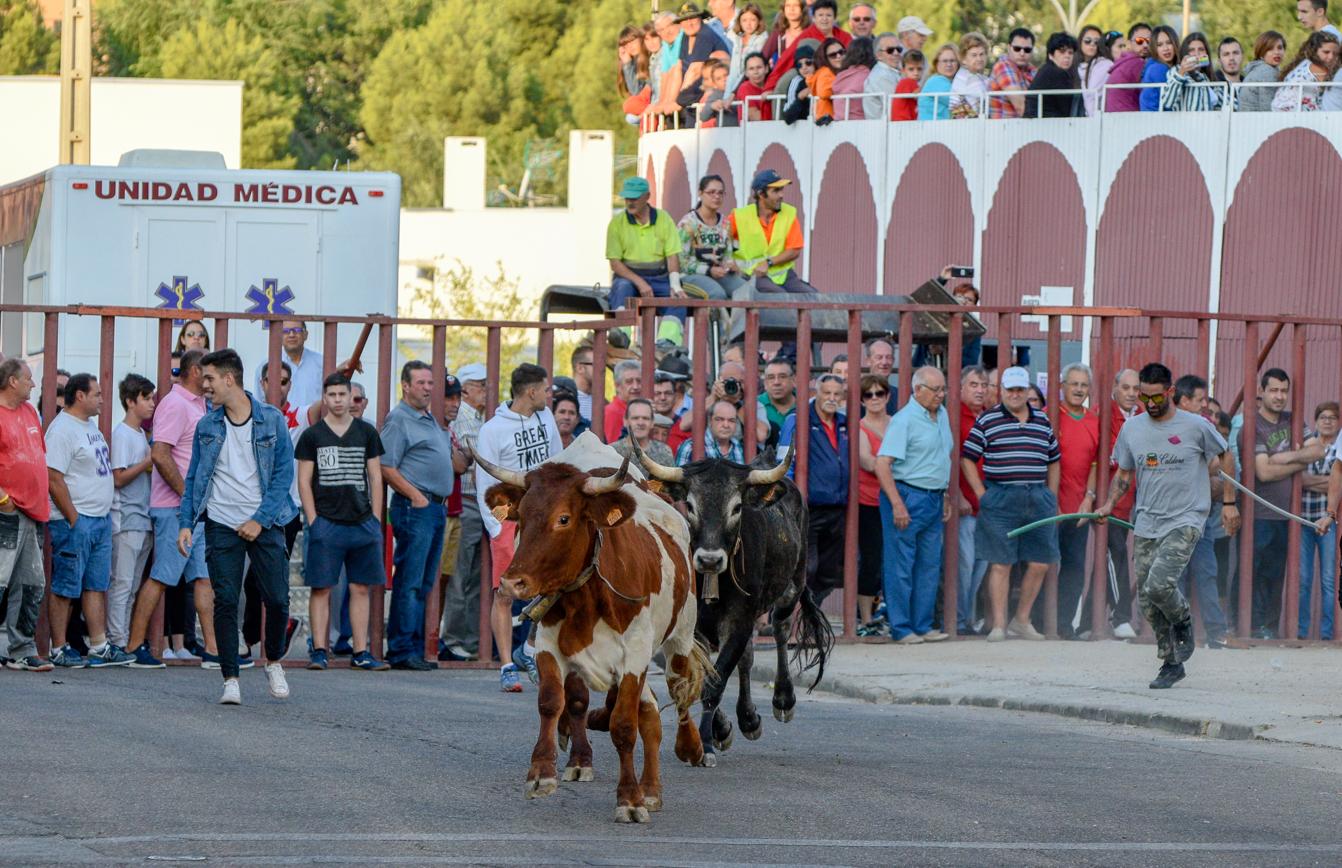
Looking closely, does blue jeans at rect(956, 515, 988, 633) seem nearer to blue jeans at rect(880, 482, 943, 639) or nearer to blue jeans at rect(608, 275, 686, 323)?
blue jeans at rect(880, 482, 943, 639)

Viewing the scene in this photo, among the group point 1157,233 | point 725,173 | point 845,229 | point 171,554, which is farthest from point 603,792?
point 725,173

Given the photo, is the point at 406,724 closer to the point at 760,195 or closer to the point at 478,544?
the point at 478,544

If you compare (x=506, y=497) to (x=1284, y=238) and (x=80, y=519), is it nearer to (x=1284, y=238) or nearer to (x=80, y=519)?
(x=80, y=519)

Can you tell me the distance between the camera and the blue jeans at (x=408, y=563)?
53.3 feet

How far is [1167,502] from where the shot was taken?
15.0 meters

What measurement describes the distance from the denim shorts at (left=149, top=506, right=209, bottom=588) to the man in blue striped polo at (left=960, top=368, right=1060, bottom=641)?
5700 millimetres

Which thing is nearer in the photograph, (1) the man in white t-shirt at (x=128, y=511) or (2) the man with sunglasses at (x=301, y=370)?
(1) the man in white t-shirt at (x=128, y=511)

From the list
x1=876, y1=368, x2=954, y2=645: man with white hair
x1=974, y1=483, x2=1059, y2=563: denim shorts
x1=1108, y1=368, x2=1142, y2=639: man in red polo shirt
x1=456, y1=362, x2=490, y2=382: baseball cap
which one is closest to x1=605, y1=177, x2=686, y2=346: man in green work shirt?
x1=876, y1=368, x2=954, y2=645: man with white hair

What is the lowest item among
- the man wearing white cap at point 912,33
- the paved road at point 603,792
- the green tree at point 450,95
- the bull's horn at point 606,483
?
the paved road at point 603,792

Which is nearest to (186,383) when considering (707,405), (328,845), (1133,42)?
(707,405)

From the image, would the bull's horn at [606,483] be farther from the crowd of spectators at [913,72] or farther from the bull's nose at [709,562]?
the crowd of spectators at [913,72]

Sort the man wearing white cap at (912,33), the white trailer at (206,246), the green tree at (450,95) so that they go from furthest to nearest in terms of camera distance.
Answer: the green tree at (450,95)
the man wearing white cap at (912,33)
the white trailer at (206,246)

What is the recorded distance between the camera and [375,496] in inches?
615

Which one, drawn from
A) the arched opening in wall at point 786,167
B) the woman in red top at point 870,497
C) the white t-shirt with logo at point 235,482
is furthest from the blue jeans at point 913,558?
the arched opening in wall at point 786,167
